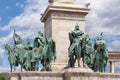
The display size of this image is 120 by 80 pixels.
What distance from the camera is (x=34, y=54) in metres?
31.7

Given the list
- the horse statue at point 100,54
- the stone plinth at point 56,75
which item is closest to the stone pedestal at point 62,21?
the horse statue at point 100,54

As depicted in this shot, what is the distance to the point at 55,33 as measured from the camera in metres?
34.6

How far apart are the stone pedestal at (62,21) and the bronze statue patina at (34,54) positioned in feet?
8.20

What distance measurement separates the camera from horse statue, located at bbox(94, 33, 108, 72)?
31531 mm

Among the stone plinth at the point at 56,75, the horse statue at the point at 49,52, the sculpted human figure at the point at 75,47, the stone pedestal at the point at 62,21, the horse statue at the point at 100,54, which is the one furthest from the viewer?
the stone pedestal at the point at 62,21

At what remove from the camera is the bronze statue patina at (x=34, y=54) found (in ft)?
104

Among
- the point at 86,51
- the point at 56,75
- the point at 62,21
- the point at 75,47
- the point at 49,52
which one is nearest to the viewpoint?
the point at 56,75

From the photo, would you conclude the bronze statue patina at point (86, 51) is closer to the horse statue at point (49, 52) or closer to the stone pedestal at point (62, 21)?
the horse statue at point (49, 52)

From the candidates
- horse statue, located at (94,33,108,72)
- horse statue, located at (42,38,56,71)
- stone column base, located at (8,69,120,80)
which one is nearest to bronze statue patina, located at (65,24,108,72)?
horse statue, located at (94,33,108,72)

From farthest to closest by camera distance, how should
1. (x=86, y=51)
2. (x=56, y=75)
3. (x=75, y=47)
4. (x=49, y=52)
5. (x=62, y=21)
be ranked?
(x=62, y=21) < (x=86, y=51) < (x=49, y=52) < (x=75, y=47) < (x=56, y=75)

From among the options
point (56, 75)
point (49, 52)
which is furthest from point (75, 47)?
point (56, 75)

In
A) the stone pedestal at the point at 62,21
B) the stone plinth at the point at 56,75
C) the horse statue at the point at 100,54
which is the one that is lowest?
the stone plinth at the point at 56,75

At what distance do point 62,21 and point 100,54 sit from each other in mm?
5311

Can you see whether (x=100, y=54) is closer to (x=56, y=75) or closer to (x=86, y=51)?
(x=86, y=51)
